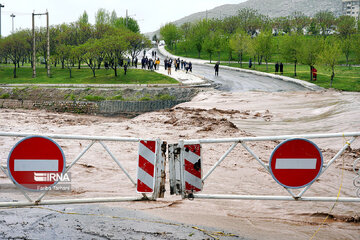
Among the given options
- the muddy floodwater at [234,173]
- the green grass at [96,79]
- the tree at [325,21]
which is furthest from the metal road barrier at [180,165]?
the tree at [325,21]

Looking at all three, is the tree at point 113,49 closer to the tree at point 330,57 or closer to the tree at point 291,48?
the tree at point 291,48

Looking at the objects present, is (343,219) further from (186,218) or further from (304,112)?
(304,112)

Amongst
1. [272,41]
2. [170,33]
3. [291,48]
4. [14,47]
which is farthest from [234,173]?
[170,33]

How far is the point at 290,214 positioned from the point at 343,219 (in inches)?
32.4

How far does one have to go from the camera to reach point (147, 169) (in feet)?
18.5

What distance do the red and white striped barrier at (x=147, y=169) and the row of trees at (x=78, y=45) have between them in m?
37.5

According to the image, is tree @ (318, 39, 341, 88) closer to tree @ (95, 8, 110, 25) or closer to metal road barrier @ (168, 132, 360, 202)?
metal road barrier @ (168, 132, 360, 202)

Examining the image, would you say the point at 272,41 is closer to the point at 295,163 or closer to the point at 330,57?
the point at 330,57

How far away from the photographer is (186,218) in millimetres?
5926

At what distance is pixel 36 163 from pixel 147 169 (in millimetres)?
1587

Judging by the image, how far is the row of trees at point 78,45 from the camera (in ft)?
143

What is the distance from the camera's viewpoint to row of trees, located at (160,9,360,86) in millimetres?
40531

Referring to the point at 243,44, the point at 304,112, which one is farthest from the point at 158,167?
the point at 243,44

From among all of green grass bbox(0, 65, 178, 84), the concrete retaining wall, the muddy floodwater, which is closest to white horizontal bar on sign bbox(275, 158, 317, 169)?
the muddy floodwater
